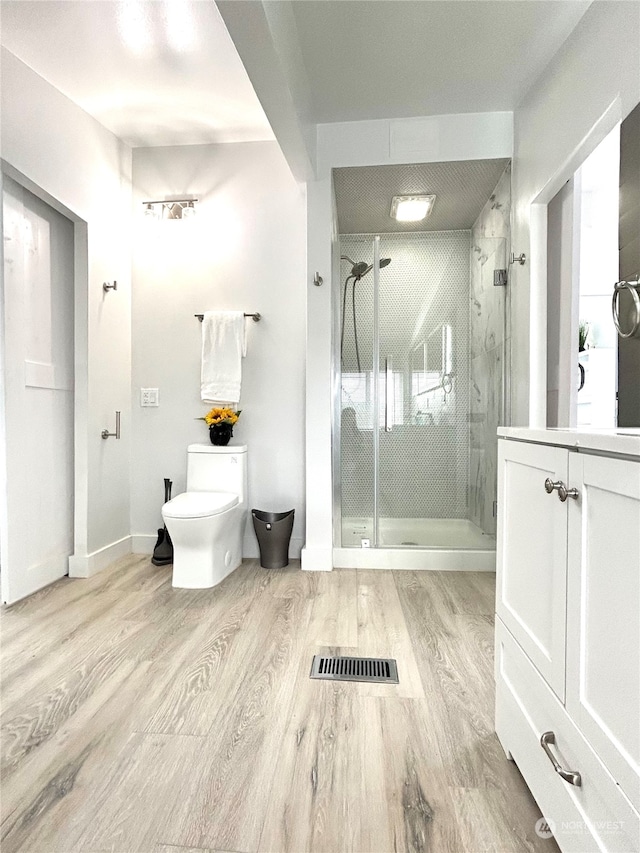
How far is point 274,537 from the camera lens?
299cm

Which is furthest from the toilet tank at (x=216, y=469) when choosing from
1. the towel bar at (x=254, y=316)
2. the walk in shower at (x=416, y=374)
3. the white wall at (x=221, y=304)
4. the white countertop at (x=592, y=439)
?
the white countertop at (x=592, y=439)

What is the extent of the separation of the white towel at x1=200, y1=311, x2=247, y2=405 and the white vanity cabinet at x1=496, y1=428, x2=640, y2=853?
2133mm

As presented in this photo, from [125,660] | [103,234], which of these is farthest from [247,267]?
[125,660]

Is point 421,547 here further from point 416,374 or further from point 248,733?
point 248,733

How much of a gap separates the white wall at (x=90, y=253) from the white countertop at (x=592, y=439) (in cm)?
245

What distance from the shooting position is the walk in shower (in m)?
2.97

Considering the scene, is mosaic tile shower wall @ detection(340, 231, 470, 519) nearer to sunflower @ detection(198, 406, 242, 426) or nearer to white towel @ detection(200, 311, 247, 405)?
white towel @ detection(200, 311, 247, 405)

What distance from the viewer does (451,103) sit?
2697 mm

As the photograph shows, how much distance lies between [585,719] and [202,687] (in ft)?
3.93

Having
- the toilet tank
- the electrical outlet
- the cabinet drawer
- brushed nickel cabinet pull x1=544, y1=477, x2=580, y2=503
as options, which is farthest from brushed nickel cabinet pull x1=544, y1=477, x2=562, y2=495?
the electrical outlet

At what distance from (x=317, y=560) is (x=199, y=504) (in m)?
0.79

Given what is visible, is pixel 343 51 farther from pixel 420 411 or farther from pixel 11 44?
pixel 420 411

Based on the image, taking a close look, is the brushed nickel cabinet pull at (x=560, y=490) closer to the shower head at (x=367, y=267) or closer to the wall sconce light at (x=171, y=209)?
the shower head at (x=367, y=267)

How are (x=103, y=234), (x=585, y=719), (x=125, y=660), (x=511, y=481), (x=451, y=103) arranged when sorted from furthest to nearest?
(x=103, y=234)
(x=451, y=103)
(x=125, y=660)
(x=511, y=481)
(x=585, y=719)
